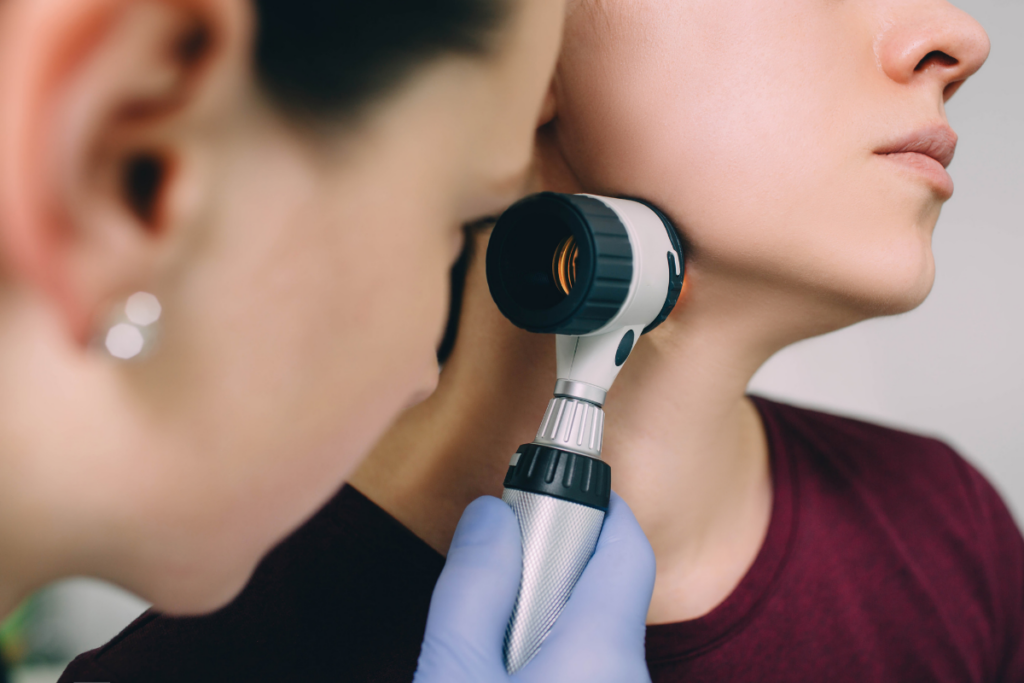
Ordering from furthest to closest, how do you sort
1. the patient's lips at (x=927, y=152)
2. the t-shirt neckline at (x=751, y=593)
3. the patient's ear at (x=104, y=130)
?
1. the t-shirt neckline at (x=751, y=593)
2. the patient's lips at (x=927, y=152)
3. the patient's ear at (x=104, y=130)

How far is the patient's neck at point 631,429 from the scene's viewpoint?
0.68 metres

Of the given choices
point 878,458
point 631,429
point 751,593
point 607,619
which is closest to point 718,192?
point 631,429

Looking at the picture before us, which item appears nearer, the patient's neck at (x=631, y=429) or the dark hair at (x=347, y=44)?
the dark hair at (x=347, y=44)

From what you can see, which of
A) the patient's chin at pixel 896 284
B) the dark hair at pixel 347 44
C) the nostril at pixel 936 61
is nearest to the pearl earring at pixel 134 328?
the dark hair at pixel 347 44

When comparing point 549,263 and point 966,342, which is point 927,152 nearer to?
point 549,263

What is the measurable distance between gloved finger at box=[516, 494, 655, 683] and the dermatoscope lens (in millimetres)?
221

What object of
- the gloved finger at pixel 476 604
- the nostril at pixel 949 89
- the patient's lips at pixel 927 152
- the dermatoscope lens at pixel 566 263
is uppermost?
the nostril at pixel 949 89

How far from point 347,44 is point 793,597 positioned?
0.77 metres

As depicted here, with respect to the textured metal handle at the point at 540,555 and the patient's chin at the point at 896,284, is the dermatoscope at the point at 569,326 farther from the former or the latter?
the patient's chin at the point at 896,284

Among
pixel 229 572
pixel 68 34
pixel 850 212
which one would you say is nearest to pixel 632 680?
pixel 229 572

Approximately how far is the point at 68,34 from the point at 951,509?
115cm

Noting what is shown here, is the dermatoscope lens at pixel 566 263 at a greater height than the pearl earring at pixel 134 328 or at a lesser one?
greater

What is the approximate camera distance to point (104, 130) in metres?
0.29

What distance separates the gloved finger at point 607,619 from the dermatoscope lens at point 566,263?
0.22 metres
